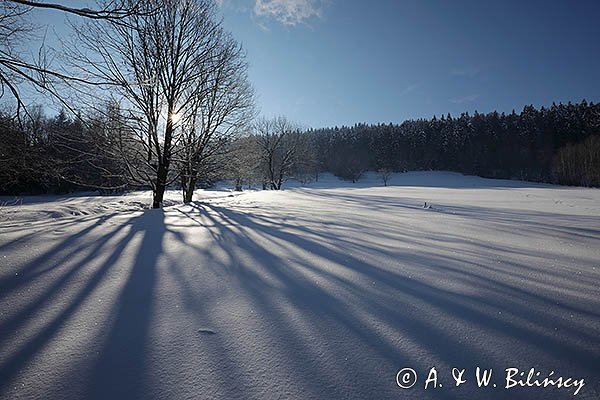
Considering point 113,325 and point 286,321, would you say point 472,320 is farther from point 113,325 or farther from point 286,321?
point 113,325

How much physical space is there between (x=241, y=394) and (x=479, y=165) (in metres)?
67.1

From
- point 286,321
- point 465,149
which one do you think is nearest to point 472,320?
point 286,321

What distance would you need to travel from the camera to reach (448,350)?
4.01 ft

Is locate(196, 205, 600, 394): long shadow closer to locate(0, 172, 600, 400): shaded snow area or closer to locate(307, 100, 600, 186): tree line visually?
locate(0, 172, 600, 400): shaded snow area

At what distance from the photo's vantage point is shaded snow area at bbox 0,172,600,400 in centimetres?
102

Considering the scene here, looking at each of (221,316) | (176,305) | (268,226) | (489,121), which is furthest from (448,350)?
(489,121)

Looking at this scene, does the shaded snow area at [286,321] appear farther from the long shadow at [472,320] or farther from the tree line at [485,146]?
the tree line at [485,146]

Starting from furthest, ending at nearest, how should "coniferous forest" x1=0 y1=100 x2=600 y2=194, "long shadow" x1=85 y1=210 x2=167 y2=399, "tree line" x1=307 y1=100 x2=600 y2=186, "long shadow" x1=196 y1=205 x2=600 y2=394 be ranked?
"tree line" x1=307 y1=100 x2=600 y2=186, "coniferous forest" x1=0 y1=100 x2=600 y2=194, "long shadow" x1=196 y1=205 x2=600 y2=394, "long shadow" x1=85 y1=210 x2=167 y2=399

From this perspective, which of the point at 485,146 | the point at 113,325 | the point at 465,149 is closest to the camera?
the point at 113,325

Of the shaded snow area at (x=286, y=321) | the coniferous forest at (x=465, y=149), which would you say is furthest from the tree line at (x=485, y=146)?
the shaded snow area at (x=286, y=321)

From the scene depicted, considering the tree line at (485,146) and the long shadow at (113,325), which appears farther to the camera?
the tree line at (485,146)

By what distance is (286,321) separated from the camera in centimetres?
145

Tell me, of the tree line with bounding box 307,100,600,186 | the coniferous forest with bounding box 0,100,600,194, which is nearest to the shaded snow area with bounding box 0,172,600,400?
the coniferous forest with bounding box 0,100,600,194

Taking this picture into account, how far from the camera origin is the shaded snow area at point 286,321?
102cm
